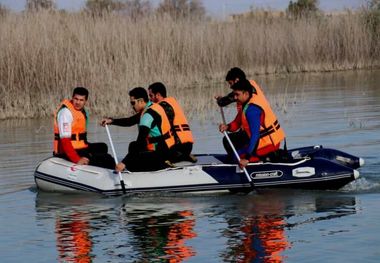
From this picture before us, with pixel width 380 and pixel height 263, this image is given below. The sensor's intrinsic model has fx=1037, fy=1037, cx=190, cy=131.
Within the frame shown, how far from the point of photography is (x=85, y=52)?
69.8 feet

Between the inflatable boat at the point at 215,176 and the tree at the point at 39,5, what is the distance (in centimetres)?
978

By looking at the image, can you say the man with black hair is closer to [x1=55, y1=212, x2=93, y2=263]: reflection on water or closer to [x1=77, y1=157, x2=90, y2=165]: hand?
[x1=77, y1=157, x2=90, y2=165]: hand

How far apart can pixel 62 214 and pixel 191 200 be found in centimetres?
147

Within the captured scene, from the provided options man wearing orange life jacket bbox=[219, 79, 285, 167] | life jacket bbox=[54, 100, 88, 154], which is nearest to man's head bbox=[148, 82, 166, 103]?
man wearing orange life jacket bbox=[219, 79, 285, 167]

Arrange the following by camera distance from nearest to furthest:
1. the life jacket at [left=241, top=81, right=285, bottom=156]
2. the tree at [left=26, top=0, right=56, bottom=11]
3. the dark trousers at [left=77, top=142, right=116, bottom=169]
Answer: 1. the life jacket at [left=241, top=81, right=285, bottom=156]
2. the dark trousers at [left=77, top=142, right=116, bottom=169]
3. the tree at [left=26, top=0, right=56, bottom=11]

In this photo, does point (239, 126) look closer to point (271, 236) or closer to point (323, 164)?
point (323, 164)

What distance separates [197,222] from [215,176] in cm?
160

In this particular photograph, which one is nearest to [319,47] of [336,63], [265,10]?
[336,63]

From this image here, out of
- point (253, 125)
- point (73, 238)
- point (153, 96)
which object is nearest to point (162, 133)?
point (153, 96)

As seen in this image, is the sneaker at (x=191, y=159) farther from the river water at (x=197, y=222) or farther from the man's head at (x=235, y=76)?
the man's head at (x=235, y=76)

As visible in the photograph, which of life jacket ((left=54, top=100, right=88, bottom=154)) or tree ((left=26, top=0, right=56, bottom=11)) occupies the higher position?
tree ((left=26, top=0, right=56, bottom=11))

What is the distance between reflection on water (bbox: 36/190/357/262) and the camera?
Result: 29.6 ft

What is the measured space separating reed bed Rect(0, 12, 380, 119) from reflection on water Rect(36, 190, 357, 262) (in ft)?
27.6

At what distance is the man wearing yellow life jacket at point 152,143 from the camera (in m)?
12.1
